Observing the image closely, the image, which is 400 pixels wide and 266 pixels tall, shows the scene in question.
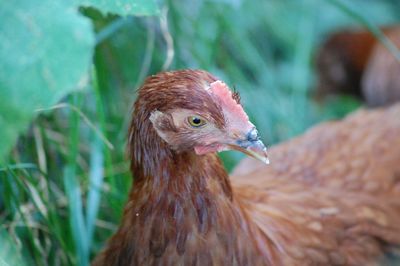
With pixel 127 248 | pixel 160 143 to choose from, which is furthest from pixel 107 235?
pixel 160 143

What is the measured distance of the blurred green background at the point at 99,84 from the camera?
1.26 meters

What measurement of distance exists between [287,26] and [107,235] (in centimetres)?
195

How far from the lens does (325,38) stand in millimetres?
4305

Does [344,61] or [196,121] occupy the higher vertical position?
[344,61]

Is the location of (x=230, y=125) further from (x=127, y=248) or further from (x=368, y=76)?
(x=368, y=76)

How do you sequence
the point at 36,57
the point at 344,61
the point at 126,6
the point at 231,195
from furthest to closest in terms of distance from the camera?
the point at 344,61, the point at 231,195, the point at 126,6, the point at 36,57

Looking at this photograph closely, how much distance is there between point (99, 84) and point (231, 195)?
95 centimetres

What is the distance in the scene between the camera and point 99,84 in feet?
8.26

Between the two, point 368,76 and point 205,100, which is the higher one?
point 368,76

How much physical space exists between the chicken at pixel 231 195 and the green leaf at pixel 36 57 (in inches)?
13.8

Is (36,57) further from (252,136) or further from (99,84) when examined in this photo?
(99,84)

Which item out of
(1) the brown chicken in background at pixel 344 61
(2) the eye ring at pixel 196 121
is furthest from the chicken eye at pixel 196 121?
(1) the brown chicken in background at pixel 344 61

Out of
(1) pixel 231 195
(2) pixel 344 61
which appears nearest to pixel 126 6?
(1) pixel 231 195

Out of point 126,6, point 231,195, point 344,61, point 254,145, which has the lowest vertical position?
point 231,195
